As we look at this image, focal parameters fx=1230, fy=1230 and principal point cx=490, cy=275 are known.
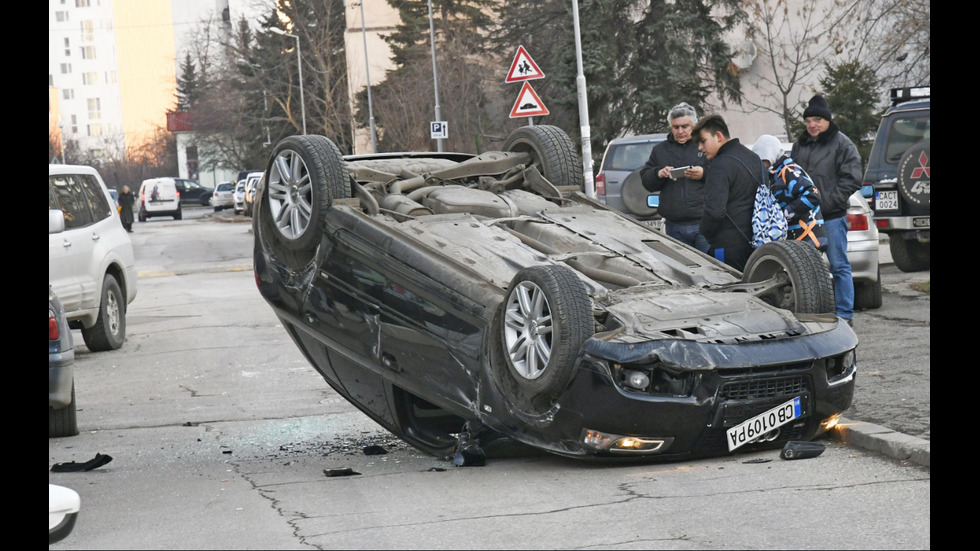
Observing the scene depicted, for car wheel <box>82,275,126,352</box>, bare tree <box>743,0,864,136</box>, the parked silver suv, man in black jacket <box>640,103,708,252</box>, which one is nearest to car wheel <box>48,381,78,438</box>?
the parked silver suv

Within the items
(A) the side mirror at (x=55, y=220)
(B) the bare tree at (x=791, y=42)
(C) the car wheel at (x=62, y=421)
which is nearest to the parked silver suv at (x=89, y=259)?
(A) the side mirror at (x=55, y=220)

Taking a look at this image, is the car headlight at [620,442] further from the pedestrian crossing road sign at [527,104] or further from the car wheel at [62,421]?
the pedestrian crossing road sign at [527,104]

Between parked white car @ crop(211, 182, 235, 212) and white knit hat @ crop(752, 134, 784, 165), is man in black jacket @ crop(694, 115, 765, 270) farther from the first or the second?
parked white car @ crop(211, 182, 235, 212)

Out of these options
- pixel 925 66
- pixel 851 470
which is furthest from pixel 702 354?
pixel 925 66

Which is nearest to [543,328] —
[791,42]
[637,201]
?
[637,201]

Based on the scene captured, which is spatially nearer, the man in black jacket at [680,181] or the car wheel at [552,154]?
the car wheel at [552,154]

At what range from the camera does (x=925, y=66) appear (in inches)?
1130

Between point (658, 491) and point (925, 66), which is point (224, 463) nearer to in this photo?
point (658, 491)

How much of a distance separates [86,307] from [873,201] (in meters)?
9.16

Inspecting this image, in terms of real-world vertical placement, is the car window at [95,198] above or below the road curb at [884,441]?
above

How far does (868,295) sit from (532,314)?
7315mm

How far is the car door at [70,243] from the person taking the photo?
1250 cm

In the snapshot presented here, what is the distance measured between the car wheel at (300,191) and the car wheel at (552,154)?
154 centimetres

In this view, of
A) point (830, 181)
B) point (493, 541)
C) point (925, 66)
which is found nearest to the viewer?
point (493, 541)
